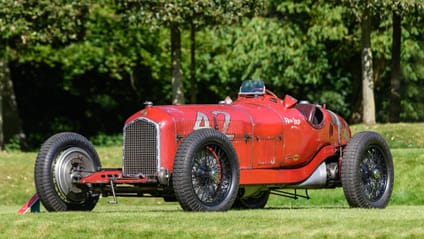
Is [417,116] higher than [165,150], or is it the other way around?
[165,150]

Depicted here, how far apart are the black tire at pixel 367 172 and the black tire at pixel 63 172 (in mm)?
3452

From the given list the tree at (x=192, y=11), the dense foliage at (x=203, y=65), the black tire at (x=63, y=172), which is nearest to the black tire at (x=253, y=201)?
the black tire at (x=63, y=172)

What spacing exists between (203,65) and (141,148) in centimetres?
3442

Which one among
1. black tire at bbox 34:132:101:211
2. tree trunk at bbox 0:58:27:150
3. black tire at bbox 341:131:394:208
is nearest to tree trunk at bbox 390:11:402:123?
tree trunk at bbox 0:58:27:150

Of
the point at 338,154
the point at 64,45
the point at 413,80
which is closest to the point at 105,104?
the point at 64,45

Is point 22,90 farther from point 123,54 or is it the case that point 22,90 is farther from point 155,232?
point 155,232

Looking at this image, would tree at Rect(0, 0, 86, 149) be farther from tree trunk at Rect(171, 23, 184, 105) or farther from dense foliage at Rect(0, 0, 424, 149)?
tree trunk at Rect(171, 23, 184, 105)

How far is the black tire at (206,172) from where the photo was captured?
15156mm

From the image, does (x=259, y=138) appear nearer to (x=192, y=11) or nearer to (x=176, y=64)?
(x=192, y=11)

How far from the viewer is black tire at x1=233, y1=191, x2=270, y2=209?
18484mm

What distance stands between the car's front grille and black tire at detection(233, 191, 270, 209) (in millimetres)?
2726

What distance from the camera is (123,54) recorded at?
160ft

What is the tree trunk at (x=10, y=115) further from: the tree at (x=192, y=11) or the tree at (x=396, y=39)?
the tree at (x=396, y=39)

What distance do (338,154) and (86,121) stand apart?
113 ft
